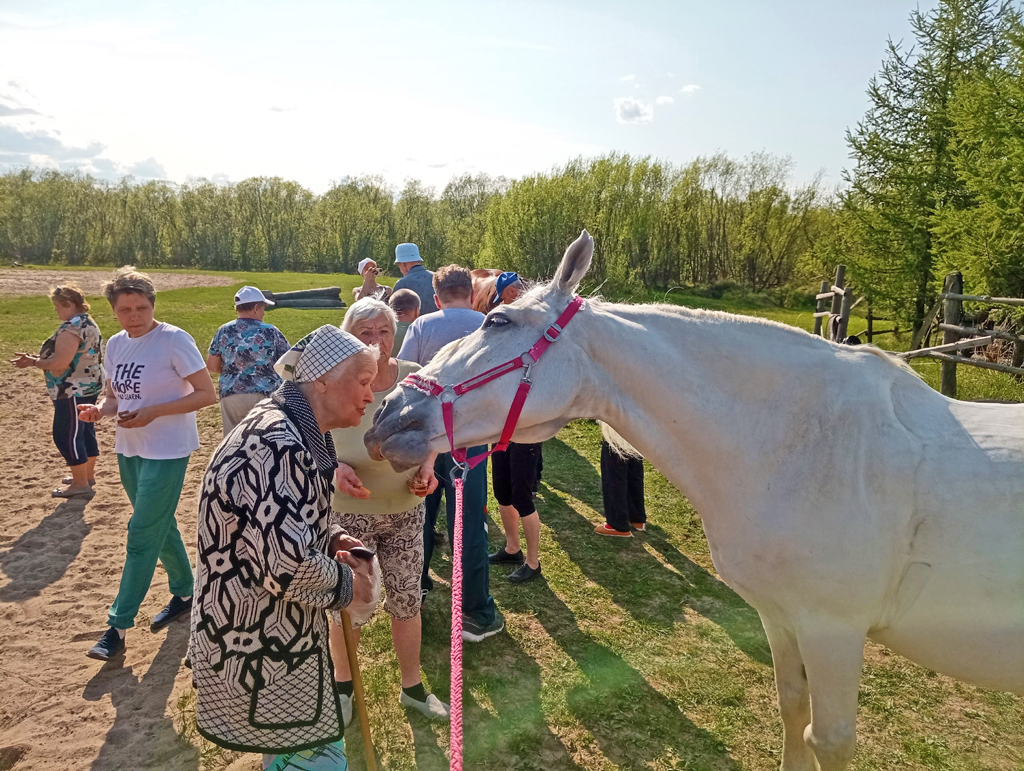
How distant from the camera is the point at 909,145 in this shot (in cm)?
1460

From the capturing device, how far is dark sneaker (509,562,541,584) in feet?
16.2

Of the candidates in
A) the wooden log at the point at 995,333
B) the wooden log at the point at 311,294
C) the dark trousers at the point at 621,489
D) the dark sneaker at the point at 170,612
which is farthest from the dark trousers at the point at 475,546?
the wooden log at the point at 311,294

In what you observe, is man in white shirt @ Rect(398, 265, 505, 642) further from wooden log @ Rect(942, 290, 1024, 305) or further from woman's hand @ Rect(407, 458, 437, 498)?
wooden log @ Rect(942, 290, 1024, 305)

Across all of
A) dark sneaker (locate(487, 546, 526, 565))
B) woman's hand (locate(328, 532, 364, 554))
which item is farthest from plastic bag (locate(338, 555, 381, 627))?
dark sneaker (locate(487, 546, 526, 565))

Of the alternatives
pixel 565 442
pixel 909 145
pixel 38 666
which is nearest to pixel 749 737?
pixel 38 666

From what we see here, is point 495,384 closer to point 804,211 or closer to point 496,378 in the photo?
point 496,378

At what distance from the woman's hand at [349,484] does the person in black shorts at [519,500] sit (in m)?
1.94

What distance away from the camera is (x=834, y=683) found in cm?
212

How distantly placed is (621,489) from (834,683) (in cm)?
358

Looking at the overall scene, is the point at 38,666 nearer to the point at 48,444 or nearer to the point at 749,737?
the point at 749,737

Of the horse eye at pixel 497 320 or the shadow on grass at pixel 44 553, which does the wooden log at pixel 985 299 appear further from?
the shadow on grass at pixel 44 553

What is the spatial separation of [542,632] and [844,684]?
8.10ft

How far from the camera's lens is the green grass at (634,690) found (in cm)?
313

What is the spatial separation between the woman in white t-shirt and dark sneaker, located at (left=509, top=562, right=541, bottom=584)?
8.64 ft
